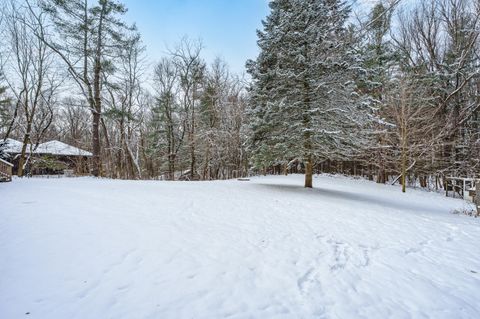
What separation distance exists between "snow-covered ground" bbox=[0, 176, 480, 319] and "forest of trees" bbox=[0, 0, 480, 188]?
338cm

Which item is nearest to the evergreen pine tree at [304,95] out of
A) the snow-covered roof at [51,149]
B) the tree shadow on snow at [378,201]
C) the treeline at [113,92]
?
the tree shadow on snow at [378,201]

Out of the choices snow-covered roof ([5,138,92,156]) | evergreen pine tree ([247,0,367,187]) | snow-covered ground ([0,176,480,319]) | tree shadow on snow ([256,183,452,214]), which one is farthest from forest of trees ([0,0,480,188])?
snow-covered ground ([0,176,480,319])

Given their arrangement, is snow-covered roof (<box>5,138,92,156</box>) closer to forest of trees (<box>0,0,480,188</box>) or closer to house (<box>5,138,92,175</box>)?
house (<box>5,138,92,175</box>)

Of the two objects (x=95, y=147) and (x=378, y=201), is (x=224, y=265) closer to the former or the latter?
(x=378, y=201)

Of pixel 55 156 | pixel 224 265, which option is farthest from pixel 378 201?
pixel 55 156

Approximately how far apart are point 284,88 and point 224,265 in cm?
737

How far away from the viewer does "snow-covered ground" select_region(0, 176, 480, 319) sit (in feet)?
7.20

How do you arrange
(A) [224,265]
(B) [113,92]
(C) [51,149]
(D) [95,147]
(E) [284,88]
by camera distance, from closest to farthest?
1. (A) [224,265]
2. (E) [284,88]
3. (D) [95,147]
4. (B) [113,92]
5. (C) [51,149]

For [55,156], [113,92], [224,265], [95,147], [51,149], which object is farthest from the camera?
[51,149]

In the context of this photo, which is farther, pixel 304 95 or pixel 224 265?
pixel 304 95

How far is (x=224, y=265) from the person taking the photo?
2.99 m

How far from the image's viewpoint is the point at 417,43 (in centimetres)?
1639

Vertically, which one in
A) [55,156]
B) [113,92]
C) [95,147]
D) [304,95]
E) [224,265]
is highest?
[113,92]

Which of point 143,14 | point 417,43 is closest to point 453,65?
point 417,43
